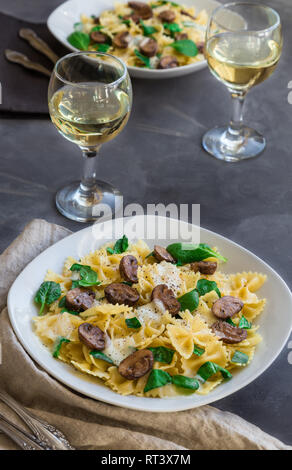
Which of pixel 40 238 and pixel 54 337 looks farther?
pixel 40 238

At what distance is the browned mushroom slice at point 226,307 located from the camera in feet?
6.45

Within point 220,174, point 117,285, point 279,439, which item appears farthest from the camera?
point 220,174

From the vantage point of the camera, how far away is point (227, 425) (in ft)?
6.05

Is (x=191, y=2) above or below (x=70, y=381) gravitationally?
above

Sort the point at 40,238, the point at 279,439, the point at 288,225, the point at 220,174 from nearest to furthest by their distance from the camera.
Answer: the point at 279,439 → the point at 40,238 → the point at 288,225 → the point at 220,174

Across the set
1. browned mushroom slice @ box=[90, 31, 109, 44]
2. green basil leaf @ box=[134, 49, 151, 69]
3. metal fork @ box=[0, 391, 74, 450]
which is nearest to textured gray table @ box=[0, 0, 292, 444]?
green basil leaf @ box=[134, 49, 151, 69]

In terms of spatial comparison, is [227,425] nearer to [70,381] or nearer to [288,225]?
[70,381]

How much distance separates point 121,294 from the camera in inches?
78.9

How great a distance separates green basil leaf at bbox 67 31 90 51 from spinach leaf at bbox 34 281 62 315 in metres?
1.45

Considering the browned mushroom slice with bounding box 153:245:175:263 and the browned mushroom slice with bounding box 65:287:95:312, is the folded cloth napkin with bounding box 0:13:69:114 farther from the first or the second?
the browned mushroom slice with bounding box 65:287:95:312

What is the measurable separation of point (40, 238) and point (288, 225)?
0.93 meters

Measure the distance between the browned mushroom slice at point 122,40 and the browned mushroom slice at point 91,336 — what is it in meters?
1.60

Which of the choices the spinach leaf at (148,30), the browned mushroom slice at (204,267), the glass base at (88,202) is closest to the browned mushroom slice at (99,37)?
the spinach leaf at (148,30)

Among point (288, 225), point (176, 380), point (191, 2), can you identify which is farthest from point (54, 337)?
point (191, 2)
